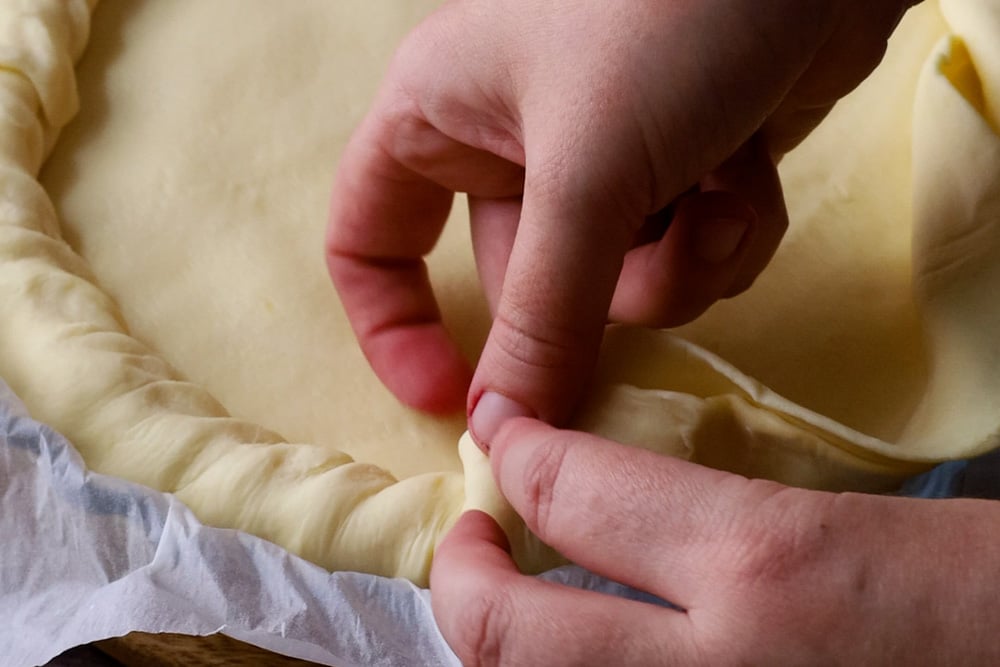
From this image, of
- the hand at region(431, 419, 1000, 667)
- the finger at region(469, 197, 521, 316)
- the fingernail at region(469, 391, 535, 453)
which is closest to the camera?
the hand at region(431, 419, 1000, 667)

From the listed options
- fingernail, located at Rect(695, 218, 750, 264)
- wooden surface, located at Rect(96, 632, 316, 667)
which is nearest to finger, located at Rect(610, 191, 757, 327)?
fingernail, located at Rect(695, 218, 750, 264)

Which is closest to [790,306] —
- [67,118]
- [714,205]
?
[714,205]

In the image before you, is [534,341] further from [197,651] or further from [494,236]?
[197,651]

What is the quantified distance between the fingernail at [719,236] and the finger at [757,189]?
4cm

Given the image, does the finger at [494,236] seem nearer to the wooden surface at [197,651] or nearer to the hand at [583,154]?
the hand at [583,154]

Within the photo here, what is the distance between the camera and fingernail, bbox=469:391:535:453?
38 cm

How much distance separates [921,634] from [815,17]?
233 millimetres

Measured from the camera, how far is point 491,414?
0.39 meters

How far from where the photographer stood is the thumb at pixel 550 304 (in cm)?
36

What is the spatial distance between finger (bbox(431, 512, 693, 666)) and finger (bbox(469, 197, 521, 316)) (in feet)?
0.58

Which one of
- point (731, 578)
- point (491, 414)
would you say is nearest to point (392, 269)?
point (491, 414)

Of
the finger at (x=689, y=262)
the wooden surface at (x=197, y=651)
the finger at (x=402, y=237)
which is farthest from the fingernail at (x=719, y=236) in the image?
the wooden surface at (x=197, y=651)

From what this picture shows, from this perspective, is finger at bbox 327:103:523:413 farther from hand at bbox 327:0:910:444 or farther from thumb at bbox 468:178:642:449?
thumb at bbox 468:178:642:449

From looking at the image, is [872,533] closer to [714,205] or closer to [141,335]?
[714,205]
